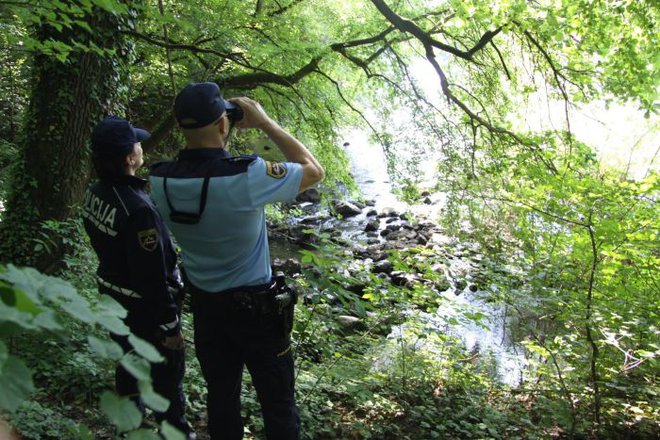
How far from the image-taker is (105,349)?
86 cm

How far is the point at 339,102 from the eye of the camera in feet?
27.0

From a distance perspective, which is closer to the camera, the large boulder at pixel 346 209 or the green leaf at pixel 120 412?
the green leaf at pixel 120 412

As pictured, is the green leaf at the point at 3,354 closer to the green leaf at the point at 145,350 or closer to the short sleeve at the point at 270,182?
the green leaf at the point at 145,350

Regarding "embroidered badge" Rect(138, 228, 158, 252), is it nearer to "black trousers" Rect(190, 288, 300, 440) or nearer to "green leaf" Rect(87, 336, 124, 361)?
"black trousers" Rect(190, 288, 300, 440)

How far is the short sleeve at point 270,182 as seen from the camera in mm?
1894

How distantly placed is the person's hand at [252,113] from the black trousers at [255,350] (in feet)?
2.65

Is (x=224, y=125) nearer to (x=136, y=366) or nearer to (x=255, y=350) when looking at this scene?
(x=255, y=350)

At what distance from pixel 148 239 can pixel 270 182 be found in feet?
2.43

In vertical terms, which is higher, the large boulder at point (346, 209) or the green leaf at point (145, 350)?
the large boulder at point (346, 209)

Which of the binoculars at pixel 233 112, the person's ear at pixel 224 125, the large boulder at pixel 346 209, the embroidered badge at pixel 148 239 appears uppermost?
the large boulder at pixel 346 209

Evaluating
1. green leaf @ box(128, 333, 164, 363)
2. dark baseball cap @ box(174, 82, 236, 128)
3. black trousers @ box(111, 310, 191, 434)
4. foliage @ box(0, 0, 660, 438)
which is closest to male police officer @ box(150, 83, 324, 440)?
dark baseball cap @ box(174, 82, 236, 128)

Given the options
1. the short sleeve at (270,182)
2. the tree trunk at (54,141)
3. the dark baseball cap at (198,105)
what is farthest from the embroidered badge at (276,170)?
the tree trunk at (54,141)

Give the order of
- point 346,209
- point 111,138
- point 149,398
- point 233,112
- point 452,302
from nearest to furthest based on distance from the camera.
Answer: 1. point 149,398
2. point 233,112
3. point 111,138
4. point 452,302
5. point 346,209

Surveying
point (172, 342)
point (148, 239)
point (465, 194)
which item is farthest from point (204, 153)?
point (465, 194)
